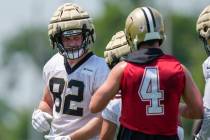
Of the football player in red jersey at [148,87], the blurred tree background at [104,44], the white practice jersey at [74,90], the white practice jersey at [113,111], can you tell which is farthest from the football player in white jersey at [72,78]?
the blurred tree background at [104,44]

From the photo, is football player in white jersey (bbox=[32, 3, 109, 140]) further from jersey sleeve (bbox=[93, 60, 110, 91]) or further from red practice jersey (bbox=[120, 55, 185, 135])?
red practice jersey (bbox=[120, 55, 185, 135])

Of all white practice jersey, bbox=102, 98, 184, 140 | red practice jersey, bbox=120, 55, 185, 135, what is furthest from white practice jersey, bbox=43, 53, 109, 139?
red practice jersey, bbox=120, 55, 185, 135

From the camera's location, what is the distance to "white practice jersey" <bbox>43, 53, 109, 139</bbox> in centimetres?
1388

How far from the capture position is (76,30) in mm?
13953

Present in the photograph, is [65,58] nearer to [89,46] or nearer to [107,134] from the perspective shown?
[89,46]

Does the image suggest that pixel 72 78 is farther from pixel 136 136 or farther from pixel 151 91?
pixel 151 91

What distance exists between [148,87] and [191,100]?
0.43 m

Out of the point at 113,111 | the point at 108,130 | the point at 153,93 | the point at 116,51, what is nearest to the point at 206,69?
the point at 116,51

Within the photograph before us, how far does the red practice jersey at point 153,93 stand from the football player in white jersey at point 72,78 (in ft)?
4.15

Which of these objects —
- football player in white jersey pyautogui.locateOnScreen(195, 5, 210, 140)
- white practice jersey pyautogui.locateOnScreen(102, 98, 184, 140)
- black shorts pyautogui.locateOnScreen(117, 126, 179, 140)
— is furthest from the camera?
football player in white jersey pyautogui.locateOnScreen(195, 5, 210, 140)

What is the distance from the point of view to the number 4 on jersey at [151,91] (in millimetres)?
12539

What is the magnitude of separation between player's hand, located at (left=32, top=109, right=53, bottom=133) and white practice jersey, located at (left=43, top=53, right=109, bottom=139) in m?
0.06

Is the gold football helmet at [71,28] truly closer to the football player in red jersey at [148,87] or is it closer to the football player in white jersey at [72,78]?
the football player in white jersey at [72,78]

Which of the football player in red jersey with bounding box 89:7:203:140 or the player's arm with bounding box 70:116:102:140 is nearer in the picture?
the football player in red jersey with bounding box 89:7:203:140
